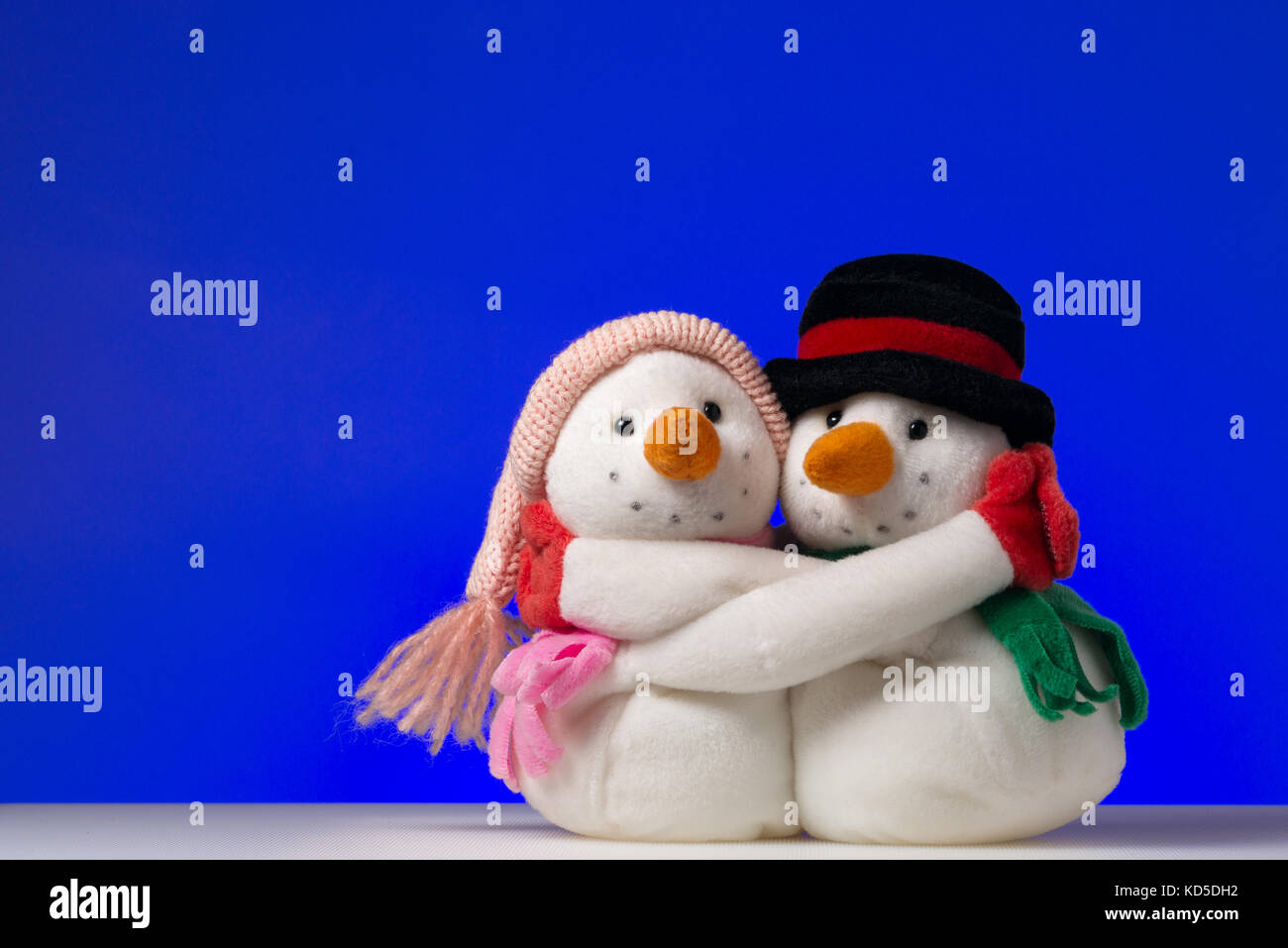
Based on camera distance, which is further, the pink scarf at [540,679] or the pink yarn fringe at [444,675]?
the pink yarn fringe at [444,675]

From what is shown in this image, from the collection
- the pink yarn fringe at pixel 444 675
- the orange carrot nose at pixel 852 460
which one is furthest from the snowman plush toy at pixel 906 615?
the pink yarn fringe at pixel 444 675

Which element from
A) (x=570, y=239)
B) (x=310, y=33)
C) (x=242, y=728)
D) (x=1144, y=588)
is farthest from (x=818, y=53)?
(x=242, y=728)

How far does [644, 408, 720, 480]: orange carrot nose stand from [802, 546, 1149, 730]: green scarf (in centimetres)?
19

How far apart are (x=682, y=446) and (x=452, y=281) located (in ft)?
2.82

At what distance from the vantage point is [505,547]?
152 centimetres

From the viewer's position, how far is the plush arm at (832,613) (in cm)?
129

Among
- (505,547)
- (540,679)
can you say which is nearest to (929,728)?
(540,679)

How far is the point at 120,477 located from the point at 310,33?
69 centimetres

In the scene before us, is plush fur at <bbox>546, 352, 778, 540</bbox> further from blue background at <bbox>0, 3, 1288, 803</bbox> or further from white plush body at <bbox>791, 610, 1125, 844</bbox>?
blue background at <bbox>0, 3, 1288, 803</bbox>

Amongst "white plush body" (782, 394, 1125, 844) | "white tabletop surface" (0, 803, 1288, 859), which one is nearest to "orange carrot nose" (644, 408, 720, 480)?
"white plush body" (782, 394, 1125, 844)

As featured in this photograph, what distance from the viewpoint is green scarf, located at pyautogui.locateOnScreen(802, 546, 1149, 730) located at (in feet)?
4.28

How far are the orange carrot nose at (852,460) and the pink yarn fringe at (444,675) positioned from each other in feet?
1.31

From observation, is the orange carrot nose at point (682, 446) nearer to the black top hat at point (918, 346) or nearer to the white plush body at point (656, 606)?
the white plush body at point (656, 606)
